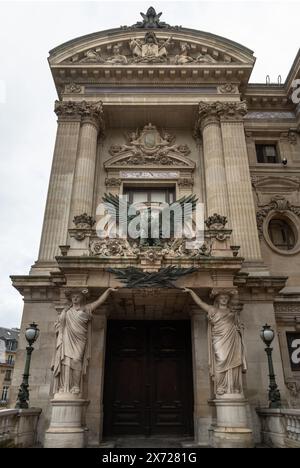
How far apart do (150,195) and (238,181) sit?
462cm

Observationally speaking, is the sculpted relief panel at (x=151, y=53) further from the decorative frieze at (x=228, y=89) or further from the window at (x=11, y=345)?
Answer: the window at (x=11, y=345)

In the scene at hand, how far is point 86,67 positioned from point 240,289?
1477cm

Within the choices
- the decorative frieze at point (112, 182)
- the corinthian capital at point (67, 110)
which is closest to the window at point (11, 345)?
the decorative frieze at point (112, 182)

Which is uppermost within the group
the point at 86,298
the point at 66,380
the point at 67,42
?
the point at 67,42

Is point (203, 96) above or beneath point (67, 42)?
beneath

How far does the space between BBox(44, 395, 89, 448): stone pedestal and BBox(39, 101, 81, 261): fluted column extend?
6308 millimetres

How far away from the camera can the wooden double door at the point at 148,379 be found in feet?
49.0

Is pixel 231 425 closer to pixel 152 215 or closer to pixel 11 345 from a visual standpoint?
pixel 152 215

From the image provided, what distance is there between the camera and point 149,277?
13062mm

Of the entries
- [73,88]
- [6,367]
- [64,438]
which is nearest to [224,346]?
[64,438]

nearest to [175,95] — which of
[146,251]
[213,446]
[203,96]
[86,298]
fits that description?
[203,96]

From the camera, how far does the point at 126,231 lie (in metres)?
17.6

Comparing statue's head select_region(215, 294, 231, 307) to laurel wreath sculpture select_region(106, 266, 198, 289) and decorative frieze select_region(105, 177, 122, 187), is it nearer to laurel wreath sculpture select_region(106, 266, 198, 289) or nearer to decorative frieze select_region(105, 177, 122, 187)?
laurel wreath sculpture select_region(106, 266, 198, 289)

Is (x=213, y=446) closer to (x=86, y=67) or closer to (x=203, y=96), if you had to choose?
(x=203, y=96)
